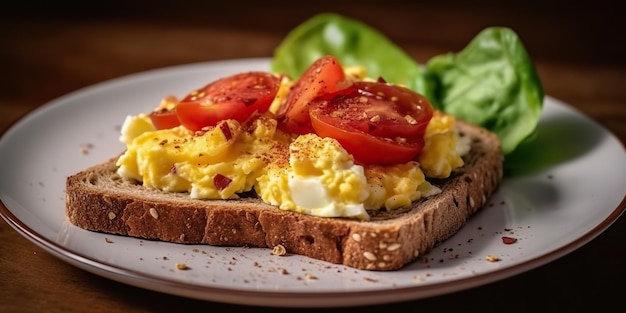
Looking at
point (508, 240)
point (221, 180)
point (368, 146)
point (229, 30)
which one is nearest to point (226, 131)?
point (221, 180)

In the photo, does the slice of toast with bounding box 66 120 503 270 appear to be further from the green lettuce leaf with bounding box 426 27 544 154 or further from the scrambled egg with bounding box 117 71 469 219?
the green lettuce leaf with bounding box 426 27 544 154

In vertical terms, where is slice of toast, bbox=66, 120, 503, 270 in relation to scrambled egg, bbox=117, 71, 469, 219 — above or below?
below

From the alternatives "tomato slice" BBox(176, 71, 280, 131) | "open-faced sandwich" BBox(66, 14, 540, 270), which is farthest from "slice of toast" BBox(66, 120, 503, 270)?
"tomato slice" BBox(176, 71, 280, 131)

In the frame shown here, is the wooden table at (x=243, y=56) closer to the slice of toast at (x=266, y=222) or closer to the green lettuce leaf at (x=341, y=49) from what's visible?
the slice of toast at (x=266, y=222)

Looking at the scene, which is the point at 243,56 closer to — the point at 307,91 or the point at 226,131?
the point at 307,91

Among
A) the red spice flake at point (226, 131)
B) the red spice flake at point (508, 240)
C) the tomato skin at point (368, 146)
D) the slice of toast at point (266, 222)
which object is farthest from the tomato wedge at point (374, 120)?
the red spice flake at point (508, 240)

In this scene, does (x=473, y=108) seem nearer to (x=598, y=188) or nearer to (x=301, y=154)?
(x=598, y=188)
